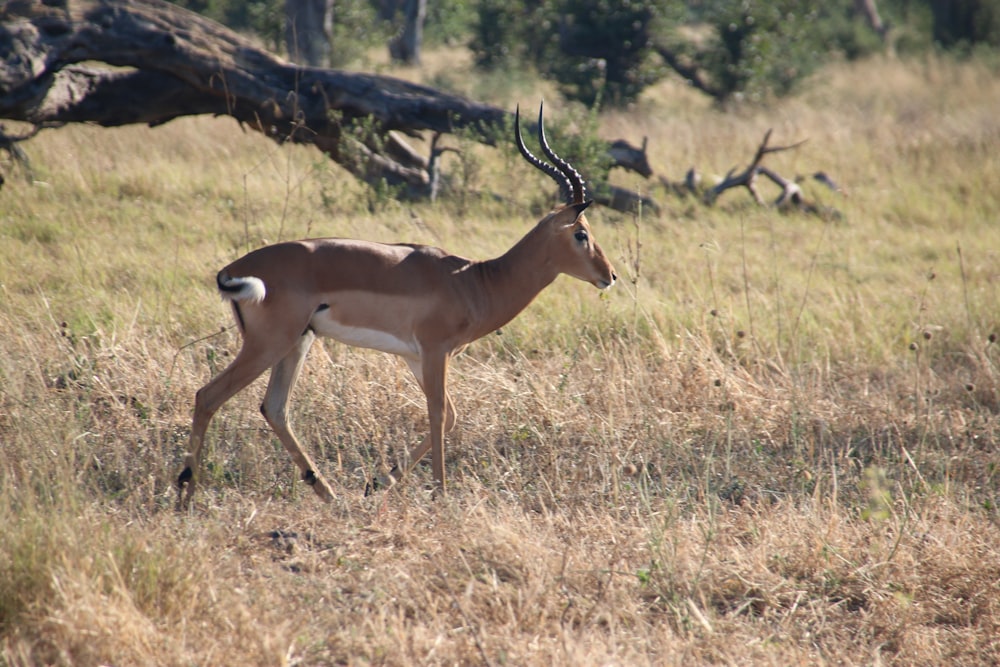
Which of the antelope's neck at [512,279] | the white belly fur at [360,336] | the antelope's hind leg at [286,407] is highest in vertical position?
the antelope's neck at [512,279]

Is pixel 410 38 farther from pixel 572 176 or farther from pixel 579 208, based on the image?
pixel 579 208

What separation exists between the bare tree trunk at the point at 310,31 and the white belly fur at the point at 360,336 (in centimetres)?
1063

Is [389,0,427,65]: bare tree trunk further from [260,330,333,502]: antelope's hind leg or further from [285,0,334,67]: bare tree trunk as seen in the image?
[260,330,333,502]: antelope's hind leg

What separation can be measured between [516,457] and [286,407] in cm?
115

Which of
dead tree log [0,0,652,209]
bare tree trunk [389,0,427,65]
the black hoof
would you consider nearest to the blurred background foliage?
bare tree trunk [389,0,427,65]

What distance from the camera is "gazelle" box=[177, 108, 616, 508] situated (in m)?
4.35

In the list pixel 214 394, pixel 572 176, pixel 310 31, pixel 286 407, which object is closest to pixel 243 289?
pixel 214 394

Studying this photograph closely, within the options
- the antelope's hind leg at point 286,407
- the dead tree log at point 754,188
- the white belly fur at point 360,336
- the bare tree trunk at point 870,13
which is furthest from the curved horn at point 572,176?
the bare tree trunk at point 870,13

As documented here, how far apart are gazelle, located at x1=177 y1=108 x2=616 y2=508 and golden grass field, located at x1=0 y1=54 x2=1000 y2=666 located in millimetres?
355

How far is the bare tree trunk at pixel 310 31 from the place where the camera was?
47.4 ft

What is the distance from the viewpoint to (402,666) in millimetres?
3324

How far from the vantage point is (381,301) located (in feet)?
14.9

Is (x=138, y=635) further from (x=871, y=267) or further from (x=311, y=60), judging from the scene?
(x=311, y=60)

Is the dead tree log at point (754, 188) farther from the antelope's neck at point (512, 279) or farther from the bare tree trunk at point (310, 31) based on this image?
the bare tree trunk at point (310, 31)
